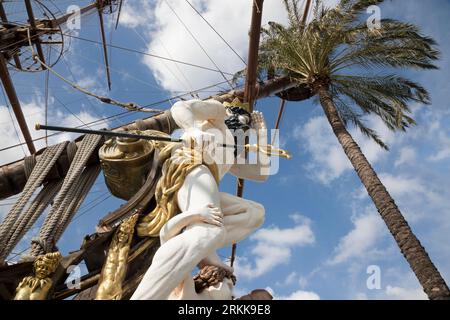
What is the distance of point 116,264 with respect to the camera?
3273 millimetres

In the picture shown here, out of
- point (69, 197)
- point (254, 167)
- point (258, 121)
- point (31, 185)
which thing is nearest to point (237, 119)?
point (258, 121)

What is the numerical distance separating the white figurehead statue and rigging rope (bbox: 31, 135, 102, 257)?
1.01 meters

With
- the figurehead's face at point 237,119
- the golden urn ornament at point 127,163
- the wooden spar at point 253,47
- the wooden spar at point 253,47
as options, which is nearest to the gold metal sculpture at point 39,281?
the golden urn ornament at point 127,163

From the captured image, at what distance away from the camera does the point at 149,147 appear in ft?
13.6

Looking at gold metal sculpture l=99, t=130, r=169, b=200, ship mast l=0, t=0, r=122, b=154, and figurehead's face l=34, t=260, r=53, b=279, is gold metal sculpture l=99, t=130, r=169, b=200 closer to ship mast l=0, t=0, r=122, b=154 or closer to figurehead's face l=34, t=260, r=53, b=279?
figurehead's face l=34, t=260, r=53, b=279

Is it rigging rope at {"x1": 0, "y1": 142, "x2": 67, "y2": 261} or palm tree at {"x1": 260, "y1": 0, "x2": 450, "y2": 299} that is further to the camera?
palm tree at {"x1": 260, "y1": 0, "x2": 450, "y2": 299}

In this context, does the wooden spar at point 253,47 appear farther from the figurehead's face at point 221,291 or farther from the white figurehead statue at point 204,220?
the figurehead's face at point 221,291

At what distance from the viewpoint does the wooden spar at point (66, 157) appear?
4.56 meters

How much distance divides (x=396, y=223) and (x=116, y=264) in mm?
3653

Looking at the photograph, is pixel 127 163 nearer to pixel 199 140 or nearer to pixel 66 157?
pixel 199 140

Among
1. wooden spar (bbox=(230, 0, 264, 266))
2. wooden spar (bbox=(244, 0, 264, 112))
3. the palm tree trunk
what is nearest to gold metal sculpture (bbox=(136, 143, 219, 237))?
wooden spar (bbox=(230, 0, 264, 266))

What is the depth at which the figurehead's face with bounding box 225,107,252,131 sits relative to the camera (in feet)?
16.2
